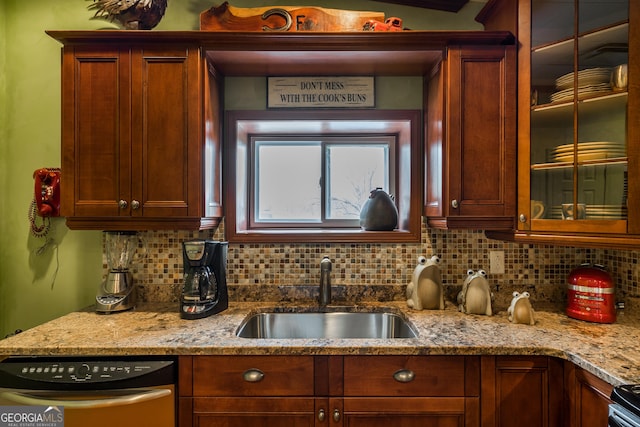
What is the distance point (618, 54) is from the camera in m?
1.40

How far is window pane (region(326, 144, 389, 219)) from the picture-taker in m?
2.25

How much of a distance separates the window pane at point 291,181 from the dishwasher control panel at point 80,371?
3.76 ft

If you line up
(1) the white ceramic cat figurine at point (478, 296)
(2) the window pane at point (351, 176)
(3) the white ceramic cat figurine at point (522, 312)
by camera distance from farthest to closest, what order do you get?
(2) the window pane at point (351, 176) → (1) the white ceramic cat figurine at point (478, 296) → (3) the white ceramic cat figurine at point (522, 312)

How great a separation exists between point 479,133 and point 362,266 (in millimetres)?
896

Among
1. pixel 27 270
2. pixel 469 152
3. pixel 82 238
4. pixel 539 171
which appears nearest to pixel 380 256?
pixel 469 152

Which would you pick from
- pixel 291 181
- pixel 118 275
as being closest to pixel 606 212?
pixel 291 181

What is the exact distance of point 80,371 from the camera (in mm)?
1295

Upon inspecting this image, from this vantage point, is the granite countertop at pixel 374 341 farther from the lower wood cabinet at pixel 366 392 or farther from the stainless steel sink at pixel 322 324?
the stainless steel sink at pixel 322 324

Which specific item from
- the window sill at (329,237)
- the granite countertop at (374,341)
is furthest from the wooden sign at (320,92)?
the granite countertop at (374,341)

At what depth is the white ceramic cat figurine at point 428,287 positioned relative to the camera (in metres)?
1.79

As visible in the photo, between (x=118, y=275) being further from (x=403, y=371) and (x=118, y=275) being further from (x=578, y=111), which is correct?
(x=578, y=111)

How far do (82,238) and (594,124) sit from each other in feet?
8.32

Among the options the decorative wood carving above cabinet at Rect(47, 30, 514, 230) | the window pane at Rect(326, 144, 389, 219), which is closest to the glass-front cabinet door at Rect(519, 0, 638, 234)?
the decorative wood carving above cabinet at Rect(47, 30, 514, 230)

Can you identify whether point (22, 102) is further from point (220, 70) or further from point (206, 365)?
point (206, 365)
